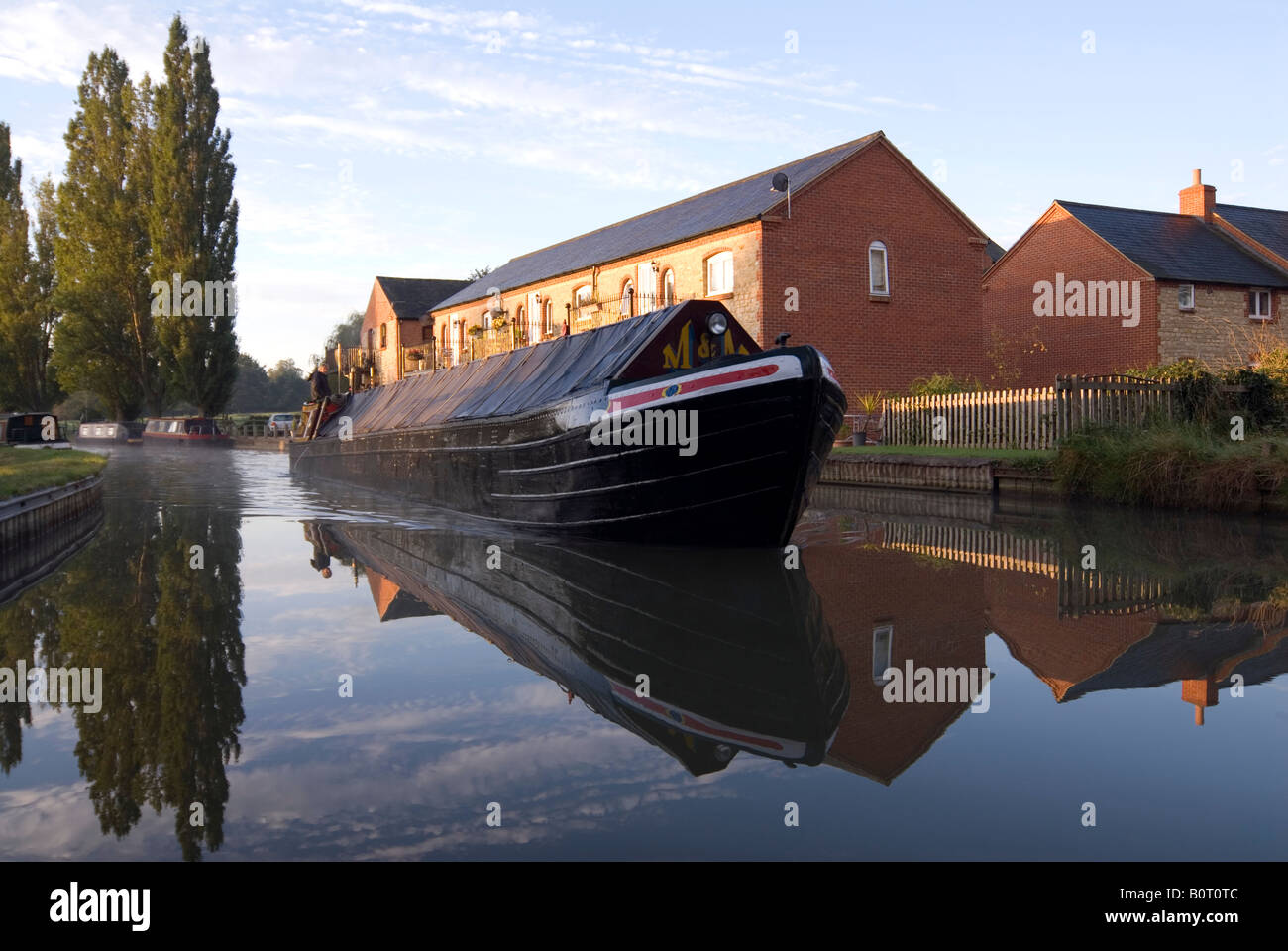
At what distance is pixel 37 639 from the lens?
683cm

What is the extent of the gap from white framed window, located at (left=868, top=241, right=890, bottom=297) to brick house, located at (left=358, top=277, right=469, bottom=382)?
24.8 metres

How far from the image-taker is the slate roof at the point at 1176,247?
108 feet

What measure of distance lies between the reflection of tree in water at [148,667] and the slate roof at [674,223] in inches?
765

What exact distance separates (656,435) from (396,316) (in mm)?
41293

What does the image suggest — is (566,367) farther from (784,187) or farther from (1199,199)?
(1199,199)

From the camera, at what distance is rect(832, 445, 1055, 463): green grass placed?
17484 mm

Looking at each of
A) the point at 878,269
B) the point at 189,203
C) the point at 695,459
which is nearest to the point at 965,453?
the point at 878,269

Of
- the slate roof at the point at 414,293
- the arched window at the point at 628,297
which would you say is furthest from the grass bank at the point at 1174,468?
the slate roof at the point at 414,293

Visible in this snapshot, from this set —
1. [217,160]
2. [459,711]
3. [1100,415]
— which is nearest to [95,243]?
[217,160]

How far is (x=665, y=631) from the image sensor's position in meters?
6.89

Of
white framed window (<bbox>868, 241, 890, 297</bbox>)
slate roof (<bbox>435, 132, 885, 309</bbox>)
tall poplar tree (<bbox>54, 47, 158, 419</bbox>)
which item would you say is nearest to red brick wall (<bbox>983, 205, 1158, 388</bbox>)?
white framed window (<bbox>868, 241, 890, 297</bbox>)

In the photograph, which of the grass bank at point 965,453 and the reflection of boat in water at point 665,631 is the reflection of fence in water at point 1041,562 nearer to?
the reflection of boat in water at point 665,631

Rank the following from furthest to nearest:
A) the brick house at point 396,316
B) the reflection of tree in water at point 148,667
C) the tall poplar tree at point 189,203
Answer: the brick house at point 396,316 → the tall poplar tree at point 189,203 → the reflection of tree in water at point 148,667
